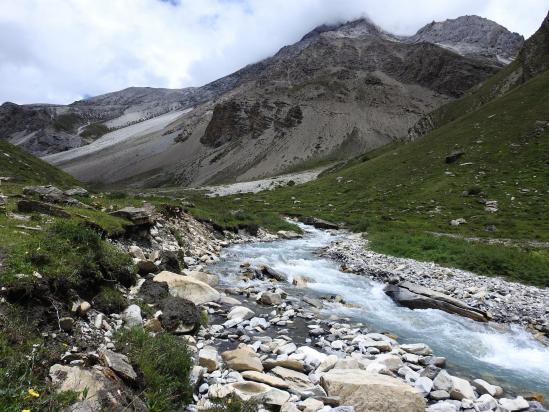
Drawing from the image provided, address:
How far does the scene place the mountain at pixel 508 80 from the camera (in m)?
105

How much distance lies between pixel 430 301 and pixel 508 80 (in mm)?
116381

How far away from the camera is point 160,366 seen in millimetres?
8750

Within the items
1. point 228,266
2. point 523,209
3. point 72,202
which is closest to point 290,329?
point 228,266

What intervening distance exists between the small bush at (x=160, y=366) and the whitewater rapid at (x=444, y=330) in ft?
27.3

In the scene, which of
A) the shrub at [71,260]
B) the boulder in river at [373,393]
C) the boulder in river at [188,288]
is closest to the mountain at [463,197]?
the boulder in river at [188,288]

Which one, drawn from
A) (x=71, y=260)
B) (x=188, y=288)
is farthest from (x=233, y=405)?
(x=188, y=288)

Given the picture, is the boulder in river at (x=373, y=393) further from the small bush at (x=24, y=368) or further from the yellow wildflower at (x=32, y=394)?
the yellow wildflower at (x=32, y=394)

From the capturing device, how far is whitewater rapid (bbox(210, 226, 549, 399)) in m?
12.7

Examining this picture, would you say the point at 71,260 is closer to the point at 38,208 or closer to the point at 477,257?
the point at 38,208

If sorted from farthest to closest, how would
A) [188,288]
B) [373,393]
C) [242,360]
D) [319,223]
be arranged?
[319,223] → [188,288] → [242,360] → [373,393]

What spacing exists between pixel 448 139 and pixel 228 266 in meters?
75.7

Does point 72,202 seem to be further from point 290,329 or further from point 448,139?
point 448,139

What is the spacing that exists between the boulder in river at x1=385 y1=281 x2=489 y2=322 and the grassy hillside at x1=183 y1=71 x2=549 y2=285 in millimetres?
8071

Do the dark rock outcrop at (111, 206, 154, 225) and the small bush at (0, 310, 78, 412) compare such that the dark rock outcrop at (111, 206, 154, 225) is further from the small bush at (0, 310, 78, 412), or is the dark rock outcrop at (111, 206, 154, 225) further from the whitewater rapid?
the small bush at (0, 310, 78, 412)
